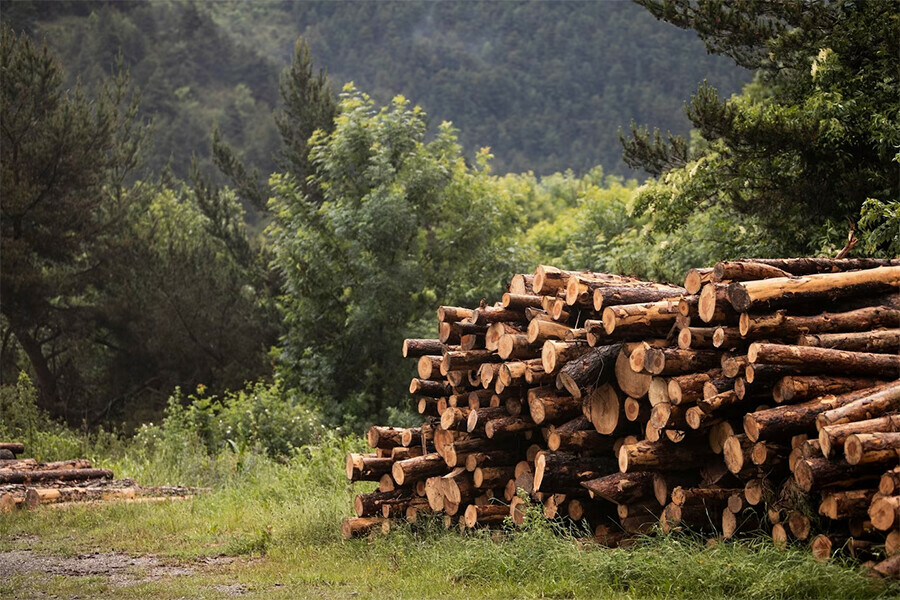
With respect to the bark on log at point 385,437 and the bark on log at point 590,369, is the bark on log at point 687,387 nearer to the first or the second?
the bark on log at point 590,369

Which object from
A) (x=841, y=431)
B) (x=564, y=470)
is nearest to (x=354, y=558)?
(x=564, y=470)

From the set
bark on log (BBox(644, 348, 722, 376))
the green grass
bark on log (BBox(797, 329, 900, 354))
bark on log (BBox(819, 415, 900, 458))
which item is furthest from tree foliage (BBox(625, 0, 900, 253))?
bark on log (BBox(819, 415, 900, 458))

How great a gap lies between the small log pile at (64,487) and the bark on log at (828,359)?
331 inches

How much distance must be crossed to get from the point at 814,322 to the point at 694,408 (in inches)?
43.0

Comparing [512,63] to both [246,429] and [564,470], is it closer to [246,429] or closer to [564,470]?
[246,429]

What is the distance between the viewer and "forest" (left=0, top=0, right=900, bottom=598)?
8094 millimetres

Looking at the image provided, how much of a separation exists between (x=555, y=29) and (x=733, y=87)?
820 inches

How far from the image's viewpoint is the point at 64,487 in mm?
12734

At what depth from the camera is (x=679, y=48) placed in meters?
74.7

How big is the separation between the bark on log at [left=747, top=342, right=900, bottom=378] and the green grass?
1222 mm

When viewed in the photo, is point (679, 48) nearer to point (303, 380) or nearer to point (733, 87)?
point (733, 87)

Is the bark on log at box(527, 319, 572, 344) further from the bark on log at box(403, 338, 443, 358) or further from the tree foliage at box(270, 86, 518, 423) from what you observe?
the tree foliage at box(270, 86, 518, 423)

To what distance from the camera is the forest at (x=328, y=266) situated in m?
8.09

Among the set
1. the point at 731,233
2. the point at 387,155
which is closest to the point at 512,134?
the point at 387,155
